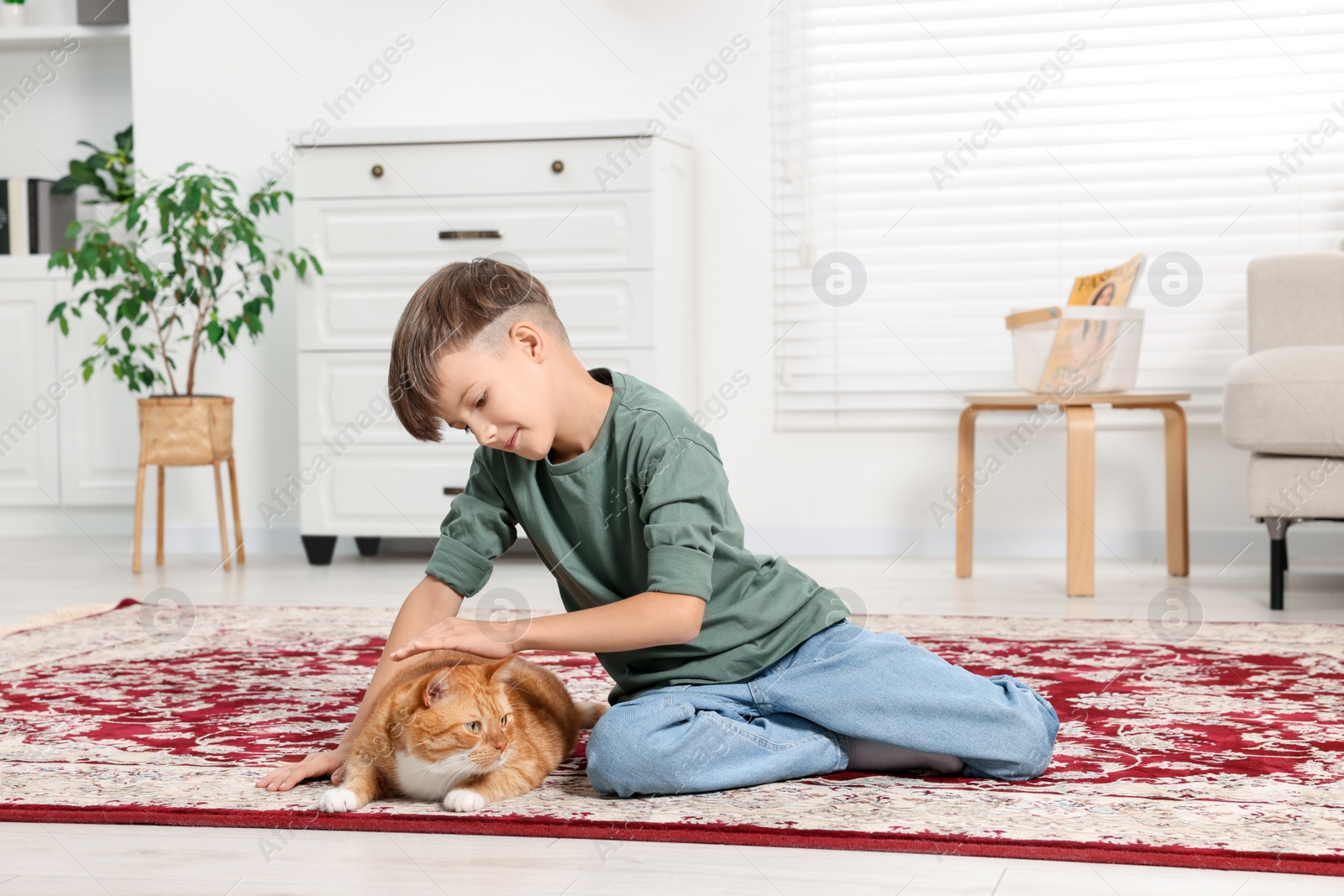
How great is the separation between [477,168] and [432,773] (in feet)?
6.84

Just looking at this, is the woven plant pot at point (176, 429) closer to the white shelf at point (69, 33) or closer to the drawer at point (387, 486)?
the drawer at point (387, 486)

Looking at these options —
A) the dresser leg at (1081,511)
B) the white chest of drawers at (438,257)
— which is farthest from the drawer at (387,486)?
the dresser leg at (1081,511)

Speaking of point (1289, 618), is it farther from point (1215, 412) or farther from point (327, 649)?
point (327, 649)

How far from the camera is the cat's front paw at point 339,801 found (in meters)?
1.17

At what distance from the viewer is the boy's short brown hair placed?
3.81ft

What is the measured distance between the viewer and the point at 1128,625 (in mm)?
2221

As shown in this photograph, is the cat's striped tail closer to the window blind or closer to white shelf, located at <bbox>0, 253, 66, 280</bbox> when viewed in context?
the window blind

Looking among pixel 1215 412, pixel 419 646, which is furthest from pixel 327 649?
pixel 1215 412

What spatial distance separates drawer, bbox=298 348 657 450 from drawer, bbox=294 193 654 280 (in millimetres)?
219

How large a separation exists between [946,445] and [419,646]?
2.39m

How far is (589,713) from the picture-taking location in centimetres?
144

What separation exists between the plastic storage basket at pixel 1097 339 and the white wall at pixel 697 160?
0.47 m

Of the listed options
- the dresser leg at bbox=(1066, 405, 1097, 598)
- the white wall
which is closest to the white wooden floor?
the dresser leg at bbox=(1066, 405, 1097, 598)

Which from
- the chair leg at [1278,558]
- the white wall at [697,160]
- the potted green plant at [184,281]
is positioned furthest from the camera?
the white wall at [697,160]
